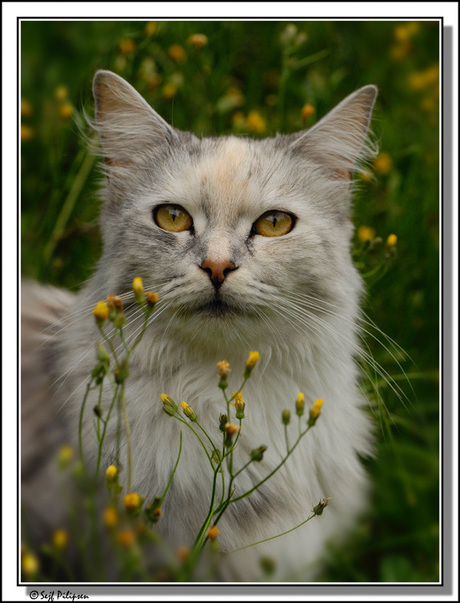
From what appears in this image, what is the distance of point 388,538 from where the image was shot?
81.6 inches

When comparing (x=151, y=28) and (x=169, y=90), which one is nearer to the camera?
(x=151, y=28)

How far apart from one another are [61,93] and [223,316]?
1.39 metres

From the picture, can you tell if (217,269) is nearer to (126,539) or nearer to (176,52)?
(126,539)

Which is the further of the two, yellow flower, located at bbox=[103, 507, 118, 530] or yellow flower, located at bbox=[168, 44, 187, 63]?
yellow flower, located at bbox=[168, 44, 187, 63]

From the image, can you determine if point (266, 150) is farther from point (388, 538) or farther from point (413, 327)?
point (388, 538)

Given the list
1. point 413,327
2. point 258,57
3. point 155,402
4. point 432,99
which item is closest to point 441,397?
point 413,327

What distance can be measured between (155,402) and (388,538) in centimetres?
109

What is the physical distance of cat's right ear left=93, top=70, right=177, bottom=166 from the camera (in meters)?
1.63

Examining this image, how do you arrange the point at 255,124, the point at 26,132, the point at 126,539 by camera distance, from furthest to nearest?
1. the point at 255,124
2. the point at 26,132
3. the point at 126,539

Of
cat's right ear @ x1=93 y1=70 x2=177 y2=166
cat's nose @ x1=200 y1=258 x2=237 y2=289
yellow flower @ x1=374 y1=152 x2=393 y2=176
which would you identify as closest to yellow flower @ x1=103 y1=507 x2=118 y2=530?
cat's nose @ x1=200 y1=258 x2=237 y2=289

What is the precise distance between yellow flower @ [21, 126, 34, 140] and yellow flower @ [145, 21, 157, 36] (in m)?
0.68

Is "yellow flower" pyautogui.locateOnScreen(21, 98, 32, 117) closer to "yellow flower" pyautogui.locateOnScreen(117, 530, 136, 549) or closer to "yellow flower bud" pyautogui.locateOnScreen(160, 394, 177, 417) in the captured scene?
"yellow flower bud" pyautogui.locateOnScreen(160, 394, 177, 417)

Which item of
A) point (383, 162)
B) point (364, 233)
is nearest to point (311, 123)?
point (383, 162)

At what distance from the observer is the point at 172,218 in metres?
1.55
